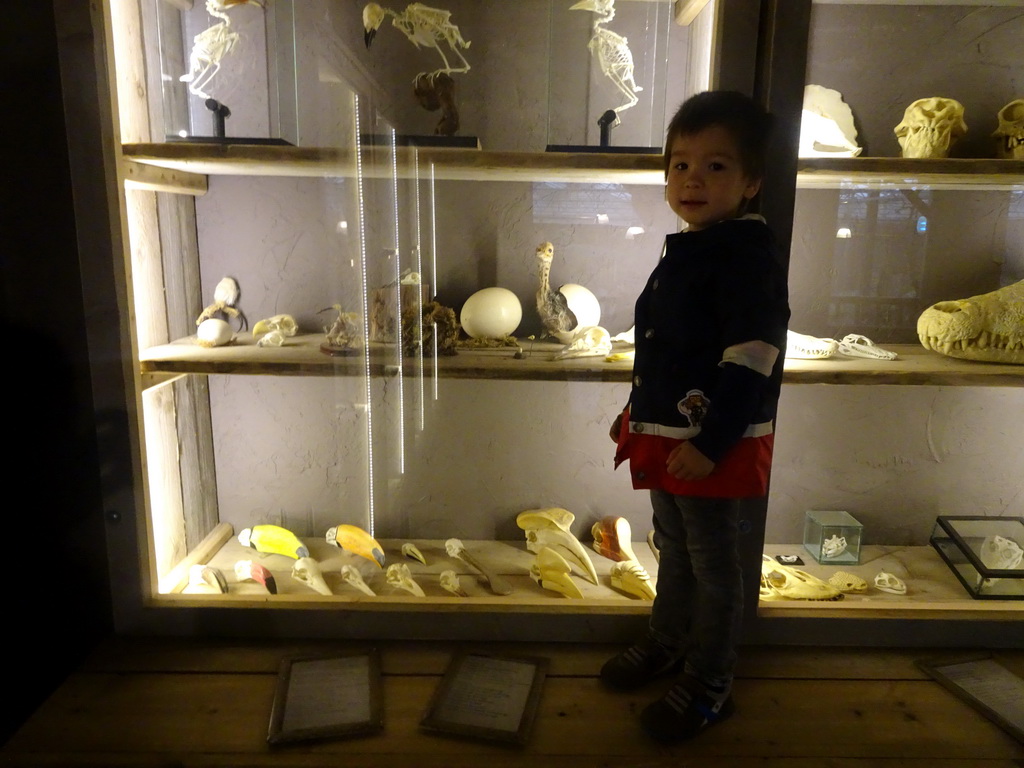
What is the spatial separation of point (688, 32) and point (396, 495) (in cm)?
112

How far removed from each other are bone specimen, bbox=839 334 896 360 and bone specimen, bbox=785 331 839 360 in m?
0.04

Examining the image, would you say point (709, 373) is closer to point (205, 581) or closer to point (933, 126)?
point (933, 126)

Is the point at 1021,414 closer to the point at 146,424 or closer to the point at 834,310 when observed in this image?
the point at 834,310

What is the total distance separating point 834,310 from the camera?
4.88 feet

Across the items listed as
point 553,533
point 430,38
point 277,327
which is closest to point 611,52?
point 430,38

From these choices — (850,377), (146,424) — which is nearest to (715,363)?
(850,377)

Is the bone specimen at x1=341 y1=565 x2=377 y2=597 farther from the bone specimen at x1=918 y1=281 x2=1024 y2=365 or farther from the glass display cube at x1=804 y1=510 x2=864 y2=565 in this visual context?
the bone specimen at x1=918 y1=281 x2=1024 y2=365

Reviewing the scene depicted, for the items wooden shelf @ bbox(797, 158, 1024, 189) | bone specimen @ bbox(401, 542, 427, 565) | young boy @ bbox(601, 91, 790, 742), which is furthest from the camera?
bone specimen @ bbox(401, 542, 427, 565)

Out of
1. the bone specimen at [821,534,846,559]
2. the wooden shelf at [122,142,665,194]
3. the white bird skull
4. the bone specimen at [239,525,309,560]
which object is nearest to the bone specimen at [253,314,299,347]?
the wooden shelf at [122,142,665,194]

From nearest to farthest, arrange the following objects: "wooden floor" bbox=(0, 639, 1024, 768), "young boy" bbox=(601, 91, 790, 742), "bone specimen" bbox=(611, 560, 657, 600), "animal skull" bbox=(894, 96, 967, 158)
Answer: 1. "young boy" bbox=(601, 91, 790, 742)
2. "wooden floor" bbox=(0, 639, 1024, 768)
3. "animal skull" bbox=(894, 96, 967, 158)
4. "bone specimen" bbox=(611, 560, 657, 600)

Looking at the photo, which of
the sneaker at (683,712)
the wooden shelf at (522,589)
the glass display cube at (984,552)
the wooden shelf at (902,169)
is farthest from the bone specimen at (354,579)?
the glass display cube at (984,552)

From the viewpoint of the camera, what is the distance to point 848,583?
4.87ft

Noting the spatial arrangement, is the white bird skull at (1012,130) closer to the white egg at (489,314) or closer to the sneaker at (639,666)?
the white egg at (489,314)

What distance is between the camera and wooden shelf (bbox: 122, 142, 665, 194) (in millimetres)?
1245
